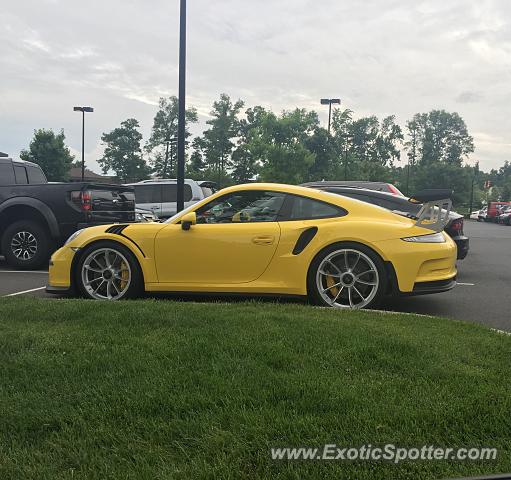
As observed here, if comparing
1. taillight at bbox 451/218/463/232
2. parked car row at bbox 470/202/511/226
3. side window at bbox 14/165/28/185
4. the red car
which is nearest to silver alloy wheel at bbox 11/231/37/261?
side window at bbox 14/165/28/185

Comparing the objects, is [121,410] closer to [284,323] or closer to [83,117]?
[284,323]

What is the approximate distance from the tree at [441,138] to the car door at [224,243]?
98.5 meters

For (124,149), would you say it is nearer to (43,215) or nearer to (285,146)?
(285,146)

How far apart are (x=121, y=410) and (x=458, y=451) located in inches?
61.9

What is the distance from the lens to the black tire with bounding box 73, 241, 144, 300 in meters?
5.32

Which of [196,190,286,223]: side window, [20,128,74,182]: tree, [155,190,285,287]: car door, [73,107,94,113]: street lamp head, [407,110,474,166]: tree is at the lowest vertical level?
[155,190,285,287]: car door

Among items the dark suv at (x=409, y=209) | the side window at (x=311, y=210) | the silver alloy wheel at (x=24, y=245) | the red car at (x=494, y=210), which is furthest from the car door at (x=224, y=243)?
the red car at (x=494, y=210)

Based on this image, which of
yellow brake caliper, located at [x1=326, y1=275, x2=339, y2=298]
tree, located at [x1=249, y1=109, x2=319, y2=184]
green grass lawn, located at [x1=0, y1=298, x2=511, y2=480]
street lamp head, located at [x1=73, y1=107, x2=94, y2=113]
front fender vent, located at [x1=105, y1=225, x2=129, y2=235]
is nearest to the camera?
green grass lawn, located at [x1=0, y1=298, x2=511, y2=480]

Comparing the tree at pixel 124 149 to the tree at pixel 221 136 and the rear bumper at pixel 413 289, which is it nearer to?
the tree at pixel 221 136

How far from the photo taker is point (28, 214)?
29.0 ft

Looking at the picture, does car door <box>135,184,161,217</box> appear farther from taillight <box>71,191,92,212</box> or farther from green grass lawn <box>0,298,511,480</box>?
green grass lawn <box>0,298,511,480</box>

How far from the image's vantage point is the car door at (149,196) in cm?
1414

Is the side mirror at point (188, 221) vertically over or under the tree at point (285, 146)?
under

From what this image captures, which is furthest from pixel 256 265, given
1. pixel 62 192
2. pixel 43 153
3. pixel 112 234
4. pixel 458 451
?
pixel 43 153
